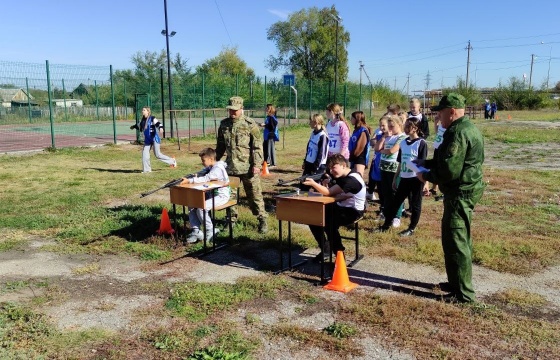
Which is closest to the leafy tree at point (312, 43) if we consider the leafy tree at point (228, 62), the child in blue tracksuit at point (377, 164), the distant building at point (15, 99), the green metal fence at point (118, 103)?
the leafy tree at point (228, 62)

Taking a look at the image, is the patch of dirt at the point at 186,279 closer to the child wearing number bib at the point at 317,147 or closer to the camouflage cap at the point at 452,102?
the camouflage cap at the point at 452,102

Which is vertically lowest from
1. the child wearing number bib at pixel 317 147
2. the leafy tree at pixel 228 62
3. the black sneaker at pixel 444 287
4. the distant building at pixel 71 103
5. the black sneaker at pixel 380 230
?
the black sneaker at pixel 444 287

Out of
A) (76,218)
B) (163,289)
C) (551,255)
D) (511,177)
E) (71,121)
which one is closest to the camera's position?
(163,289)

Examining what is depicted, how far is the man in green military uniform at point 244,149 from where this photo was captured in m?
6.87

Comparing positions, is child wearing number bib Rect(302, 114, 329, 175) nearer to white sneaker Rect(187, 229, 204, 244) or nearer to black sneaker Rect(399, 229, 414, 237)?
black sneaker Rect(399, 229, 414, 237)

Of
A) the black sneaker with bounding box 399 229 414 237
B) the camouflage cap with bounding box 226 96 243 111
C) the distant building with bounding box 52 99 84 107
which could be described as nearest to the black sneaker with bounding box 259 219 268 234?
the camouflage cap with bounding box 226 96 243 111

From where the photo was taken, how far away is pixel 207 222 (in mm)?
6637

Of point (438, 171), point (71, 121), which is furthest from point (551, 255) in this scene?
point (71, 121)

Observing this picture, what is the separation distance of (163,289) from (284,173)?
25.6 feet

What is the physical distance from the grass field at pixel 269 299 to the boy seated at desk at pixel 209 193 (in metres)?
0.36

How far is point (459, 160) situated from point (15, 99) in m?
26.8

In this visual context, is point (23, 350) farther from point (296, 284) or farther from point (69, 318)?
point (296, 284)

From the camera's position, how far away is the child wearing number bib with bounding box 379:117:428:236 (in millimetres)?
6684

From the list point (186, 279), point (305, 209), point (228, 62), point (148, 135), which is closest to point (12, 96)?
point (148, 135)
